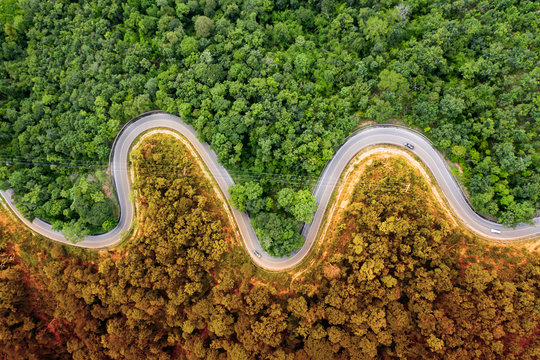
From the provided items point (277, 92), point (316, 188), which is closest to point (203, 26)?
point (277, 92)

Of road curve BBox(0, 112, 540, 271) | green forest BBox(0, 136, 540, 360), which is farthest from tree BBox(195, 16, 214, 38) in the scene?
green forest BBox(0, 136, 540, 360)

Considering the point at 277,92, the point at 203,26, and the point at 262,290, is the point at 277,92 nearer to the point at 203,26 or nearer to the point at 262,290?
the point at 203,26

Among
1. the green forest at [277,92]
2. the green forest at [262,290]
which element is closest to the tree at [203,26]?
the green forest at [277,92]

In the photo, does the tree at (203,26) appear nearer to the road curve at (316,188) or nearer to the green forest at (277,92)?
the green forest at (277,92)

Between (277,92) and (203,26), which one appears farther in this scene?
(203,26)

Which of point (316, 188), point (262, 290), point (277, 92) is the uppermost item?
point (277, 92)

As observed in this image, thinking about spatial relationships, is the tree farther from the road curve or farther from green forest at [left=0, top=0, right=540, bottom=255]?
the road curve

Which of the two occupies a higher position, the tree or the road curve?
the tree
